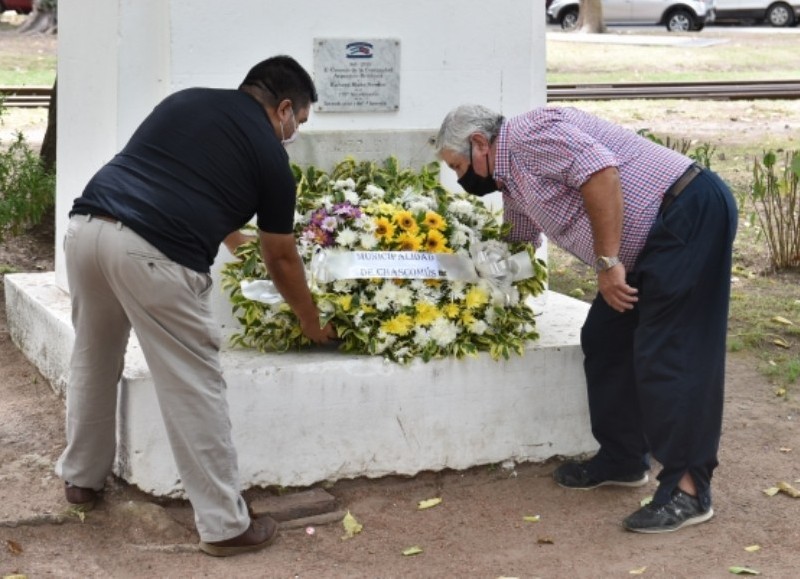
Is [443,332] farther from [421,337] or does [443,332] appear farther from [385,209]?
[385,209]

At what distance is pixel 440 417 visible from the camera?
515 centimetres

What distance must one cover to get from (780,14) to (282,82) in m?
30.2

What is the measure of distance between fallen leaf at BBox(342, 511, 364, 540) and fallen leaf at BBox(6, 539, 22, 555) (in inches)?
44.3

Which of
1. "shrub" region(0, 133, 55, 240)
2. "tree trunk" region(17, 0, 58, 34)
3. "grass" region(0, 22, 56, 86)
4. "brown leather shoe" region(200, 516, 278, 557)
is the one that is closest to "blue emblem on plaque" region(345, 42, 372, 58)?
"brown leather shoe" region(200, 516, 278, 557)

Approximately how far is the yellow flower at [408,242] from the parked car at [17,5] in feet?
92.5

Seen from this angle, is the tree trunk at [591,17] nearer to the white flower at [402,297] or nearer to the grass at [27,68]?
the grass at [27,68]

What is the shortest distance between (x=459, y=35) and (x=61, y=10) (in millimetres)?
1912

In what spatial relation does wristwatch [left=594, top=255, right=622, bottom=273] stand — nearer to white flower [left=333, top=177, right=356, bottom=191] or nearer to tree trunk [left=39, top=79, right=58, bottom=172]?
white flower [left=333, top=177, right=356, bottom=191]

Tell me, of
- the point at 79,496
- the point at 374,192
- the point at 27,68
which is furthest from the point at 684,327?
the point at 27,68

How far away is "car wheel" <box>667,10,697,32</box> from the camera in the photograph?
3131cm

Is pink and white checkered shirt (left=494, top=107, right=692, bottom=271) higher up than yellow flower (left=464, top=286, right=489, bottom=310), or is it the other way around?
pink and white checkered shirt (left=494, top=107, right=692, bottom=271)

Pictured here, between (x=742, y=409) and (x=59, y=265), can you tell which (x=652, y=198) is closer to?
(x=742, y=409)

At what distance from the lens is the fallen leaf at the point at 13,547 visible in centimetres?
451

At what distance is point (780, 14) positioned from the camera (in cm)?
3225
